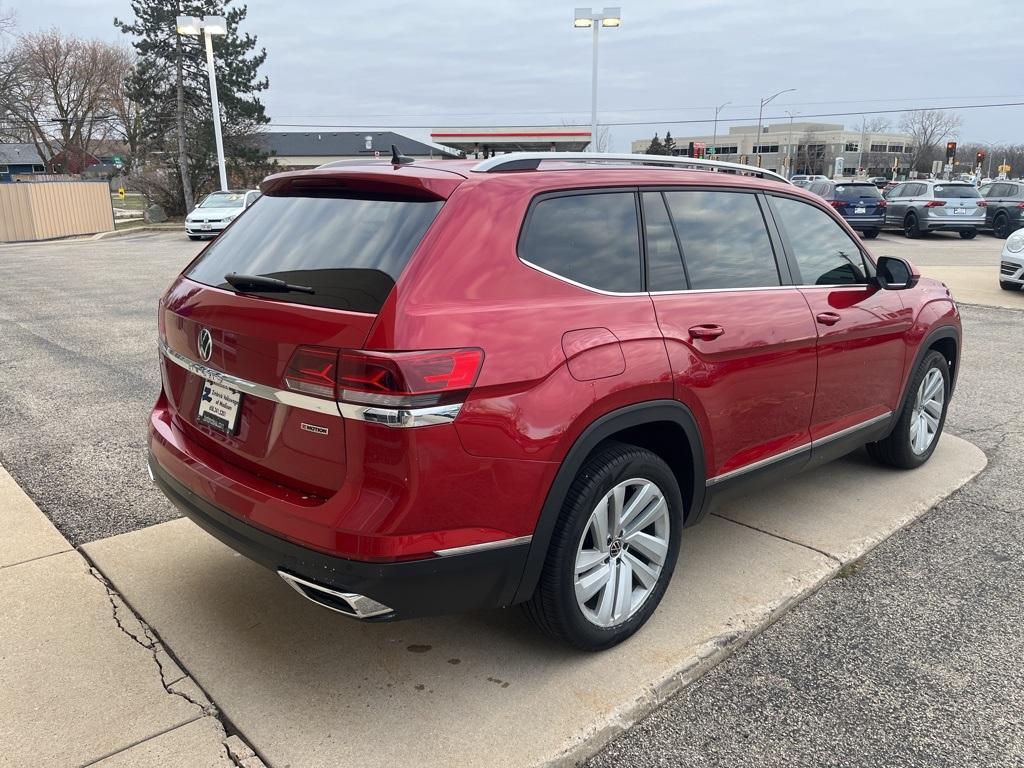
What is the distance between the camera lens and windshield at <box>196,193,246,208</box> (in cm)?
2414

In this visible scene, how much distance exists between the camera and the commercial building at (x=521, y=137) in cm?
4988

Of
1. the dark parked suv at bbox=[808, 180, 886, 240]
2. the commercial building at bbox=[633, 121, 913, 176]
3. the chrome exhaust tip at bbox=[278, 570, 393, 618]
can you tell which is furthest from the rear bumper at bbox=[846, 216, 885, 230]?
the commercial building at bbox=[633, 121, 913, 176]

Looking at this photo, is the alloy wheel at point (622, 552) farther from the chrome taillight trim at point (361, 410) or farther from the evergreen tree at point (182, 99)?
the evergreen tree at point (182, 99)

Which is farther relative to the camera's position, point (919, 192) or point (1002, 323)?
point (919, 192)

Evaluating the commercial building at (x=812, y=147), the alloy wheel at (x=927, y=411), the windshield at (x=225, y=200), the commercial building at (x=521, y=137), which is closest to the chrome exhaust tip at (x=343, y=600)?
the alloy wheel at (x=927, y=411)

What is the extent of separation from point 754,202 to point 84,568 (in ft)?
11.3

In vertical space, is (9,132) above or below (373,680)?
above

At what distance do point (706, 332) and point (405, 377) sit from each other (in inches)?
54.2

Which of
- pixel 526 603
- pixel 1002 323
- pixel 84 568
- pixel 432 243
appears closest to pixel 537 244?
pixel 432 243

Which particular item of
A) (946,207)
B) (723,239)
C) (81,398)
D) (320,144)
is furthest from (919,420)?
(320,144)

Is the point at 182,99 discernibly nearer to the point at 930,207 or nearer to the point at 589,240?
the point at 930,207

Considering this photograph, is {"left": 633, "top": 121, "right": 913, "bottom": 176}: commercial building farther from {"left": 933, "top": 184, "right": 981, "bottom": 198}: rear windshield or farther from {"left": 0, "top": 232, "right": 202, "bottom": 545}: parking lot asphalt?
{"left": 0, "top": 232, "right": 202, "bottom": 545}: parking lot asphalt

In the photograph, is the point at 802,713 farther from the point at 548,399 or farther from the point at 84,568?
the point at 84,568

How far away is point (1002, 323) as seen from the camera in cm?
1016
